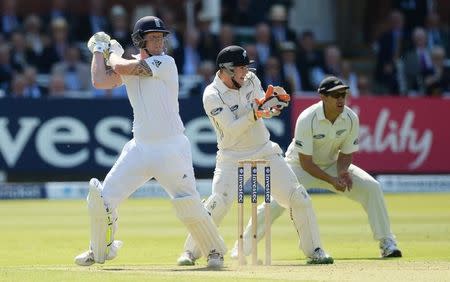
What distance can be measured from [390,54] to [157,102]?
1221 cm

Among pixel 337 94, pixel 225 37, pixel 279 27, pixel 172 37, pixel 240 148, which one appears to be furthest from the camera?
pixel 279 27

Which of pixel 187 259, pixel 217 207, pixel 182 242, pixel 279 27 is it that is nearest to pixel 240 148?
pixel 217 207

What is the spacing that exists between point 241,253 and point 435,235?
322 centimetres

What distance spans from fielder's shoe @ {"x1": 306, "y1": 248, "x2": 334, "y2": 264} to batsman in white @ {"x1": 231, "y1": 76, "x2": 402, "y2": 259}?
0.85m

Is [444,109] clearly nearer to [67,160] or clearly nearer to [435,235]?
[67,160]

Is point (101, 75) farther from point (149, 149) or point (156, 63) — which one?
point (149, 149)

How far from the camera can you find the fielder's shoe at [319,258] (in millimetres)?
8767

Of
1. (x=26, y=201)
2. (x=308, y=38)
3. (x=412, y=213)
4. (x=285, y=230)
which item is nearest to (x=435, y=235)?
(x=285, y=230)

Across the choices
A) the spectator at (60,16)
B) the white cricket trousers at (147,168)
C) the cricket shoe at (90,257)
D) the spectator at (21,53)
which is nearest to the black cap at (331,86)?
the white cricket trousers at (147,168)

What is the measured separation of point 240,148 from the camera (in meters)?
9.07

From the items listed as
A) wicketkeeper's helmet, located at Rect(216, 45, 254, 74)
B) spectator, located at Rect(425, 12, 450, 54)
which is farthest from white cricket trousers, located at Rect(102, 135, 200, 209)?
spectator, located at Rect(425, 12, 450, 54)

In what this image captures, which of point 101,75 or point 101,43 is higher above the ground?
point 101,43

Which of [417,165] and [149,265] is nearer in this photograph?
[149,265]

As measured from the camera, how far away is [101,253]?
27.0 feet
